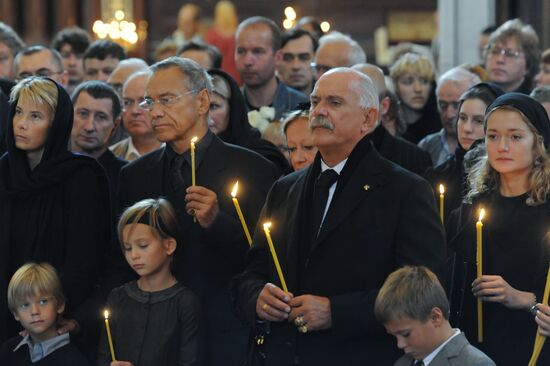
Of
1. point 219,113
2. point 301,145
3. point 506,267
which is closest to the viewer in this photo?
point 506,267

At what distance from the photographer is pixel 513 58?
9.81 metres

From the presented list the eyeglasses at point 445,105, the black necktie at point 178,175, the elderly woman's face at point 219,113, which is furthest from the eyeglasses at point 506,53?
the black necktie at point 178,175

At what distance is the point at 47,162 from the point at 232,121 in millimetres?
1332

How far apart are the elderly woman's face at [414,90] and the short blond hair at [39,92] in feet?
12.9

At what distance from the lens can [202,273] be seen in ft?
21.9

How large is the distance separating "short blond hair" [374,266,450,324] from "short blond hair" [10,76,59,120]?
2.36 metres

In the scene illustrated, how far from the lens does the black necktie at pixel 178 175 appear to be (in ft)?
22.1

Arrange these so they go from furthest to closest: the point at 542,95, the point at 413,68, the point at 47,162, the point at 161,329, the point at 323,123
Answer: the point at 413,68 < the point at 542,95 < the point at 47,162 < the point at 161,329 < the point at 323,123

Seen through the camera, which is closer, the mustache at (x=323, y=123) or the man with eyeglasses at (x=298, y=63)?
the mustache at (x=323, y=123)

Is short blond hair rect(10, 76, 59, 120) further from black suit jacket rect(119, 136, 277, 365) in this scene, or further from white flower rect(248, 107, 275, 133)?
white flower rect(248, 107, 275, 133)

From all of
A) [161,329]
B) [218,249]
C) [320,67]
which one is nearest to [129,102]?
[320,67]

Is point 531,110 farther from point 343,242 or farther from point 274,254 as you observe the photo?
point 274,254

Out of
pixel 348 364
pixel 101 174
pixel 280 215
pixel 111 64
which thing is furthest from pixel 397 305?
pixel 111 64

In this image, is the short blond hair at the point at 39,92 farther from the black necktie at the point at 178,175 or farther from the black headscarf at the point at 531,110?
the black headscarf at the point at 531,110
